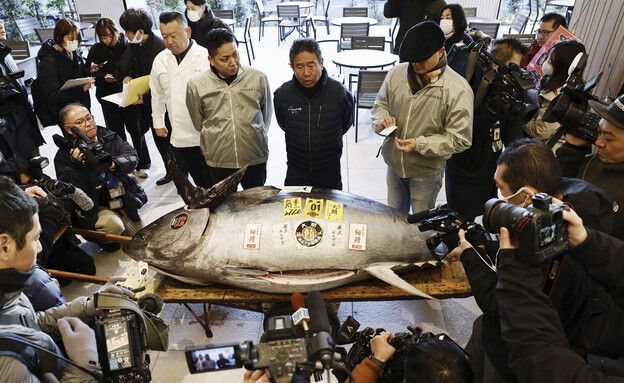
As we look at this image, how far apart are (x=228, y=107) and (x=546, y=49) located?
7.93 feet

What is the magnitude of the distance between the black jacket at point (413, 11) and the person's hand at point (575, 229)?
3.58 meters

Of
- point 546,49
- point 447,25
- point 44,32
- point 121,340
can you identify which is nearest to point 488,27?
point 447,25

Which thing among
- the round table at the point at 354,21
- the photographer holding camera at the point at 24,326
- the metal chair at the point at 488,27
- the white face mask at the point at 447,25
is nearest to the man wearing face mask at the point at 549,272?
the photographer holding camera at the point at 24,326

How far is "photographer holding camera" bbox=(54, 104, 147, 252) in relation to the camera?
2881 millimetres

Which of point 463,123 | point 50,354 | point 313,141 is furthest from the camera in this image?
point 313,141

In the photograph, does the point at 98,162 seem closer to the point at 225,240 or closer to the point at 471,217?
the point at 225,240

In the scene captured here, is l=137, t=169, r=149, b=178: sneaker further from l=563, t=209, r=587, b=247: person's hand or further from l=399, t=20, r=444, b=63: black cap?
l=563, t=209, r=587, b=247: person's hand

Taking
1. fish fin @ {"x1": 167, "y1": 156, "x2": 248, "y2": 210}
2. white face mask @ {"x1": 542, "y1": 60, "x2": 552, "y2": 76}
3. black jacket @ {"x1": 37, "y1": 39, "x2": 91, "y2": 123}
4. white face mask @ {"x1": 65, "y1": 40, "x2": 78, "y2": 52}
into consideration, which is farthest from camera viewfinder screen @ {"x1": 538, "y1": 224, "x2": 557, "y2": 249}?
white face mask @ {"x1": 65, "y1": 40, "x2": 78, "y2": 52}

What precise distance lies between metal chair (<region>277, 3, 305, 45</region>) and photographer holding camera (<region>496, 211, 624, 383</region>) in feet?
26.3

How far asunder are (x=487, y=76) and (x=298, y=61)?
1.16 meters

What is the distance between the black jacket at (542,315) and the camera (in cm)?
117

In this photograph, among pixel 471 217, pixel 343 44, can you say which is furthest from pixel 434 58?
pixel 343 44

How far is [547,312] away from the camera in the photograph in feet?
4.06

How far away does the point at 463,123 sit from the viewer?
2465 mm
